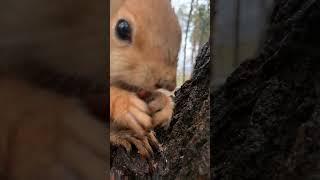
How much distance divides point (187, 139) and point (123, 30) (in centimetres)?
17

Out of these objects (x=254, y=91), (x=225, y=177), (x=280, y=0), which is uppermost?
(x=280, y=0)

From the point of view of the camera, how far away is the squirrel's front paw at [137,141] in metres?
0.51

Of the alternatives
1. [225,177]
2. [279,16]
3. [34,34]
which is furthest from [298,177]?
[34,34]

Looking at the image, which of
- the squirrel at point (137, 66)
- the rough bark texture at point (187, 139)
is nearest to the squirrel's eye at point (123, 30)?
the squirrel at point (137, 66)

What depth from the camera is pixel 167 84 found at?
537mm

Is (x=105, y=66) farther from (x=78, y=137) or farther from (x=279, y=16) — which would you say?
(x=279, y=16)

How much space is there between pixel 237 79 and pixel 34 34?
29 cm

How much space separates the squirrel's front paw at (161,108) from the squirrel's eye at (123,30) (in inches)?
3.0

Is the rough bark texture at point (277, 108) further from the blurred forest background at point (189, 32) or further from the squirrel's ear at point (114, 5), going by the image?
the squirrel's ear at point (114, 5)

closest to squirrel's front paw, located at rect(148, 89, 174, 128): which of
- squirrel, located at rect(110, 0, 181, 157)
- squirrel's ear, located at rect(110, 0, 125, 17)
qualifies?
squirrel, located at rect(110, 0, 181, 157)

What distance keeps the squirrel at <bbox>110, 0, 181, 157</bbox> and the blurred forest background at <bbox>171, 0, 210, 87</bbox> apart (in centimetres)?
3

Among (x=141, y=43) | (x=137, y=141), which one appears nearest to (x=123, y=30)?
(x=141, y=43)

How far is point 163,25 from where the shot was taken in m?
0.52

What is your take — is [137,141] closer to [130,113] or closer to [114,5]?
[130,113]
